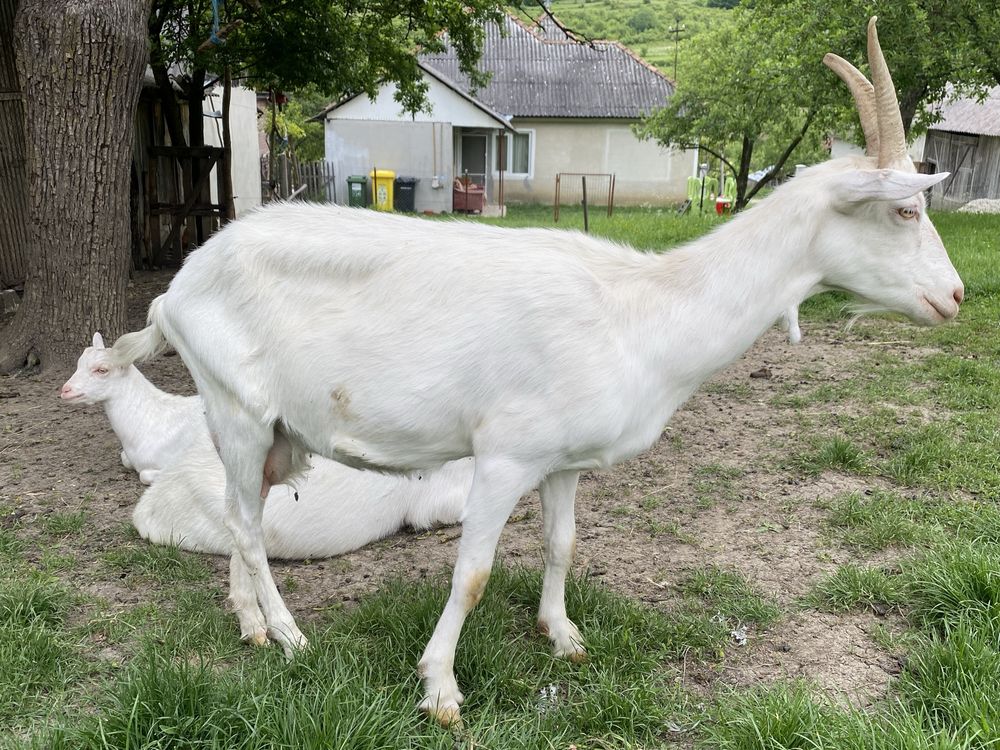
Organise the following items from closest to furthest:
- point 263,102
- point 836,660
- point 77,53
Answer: point 836,660 → point 77,53 → point 263,102

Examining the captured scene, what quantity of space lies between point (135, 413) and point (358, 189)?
21.7 metres

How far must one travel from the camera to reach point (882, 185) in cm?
262

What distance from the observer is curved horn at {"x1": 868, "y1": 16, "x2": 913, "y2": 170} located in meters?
2.70

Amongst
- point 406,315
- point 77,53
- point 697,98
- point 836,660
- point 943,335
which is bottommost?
point 836,660

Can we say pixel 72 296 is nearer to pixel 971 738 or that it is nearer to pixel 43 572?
pixel 43 572

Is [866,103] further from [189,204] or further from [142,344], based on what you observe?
[189,204]

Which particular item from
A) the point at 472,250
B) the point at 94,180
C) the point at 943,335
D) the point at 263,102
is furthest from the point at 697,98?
the point at 472,250

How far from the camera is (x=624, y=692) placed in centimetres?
286

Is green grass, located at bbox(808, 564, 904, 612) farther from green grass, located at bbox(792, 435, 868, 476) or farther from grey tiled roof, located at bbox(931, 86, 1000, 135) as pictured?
grey tiled roof, located at bbox(931, 86, 1000, 135)

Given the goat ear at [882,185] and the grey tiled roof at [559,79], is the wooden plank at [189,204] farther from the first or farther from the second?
the grey tiled roof at [559,79]

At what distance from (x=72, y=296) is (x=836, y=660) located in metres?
5.57

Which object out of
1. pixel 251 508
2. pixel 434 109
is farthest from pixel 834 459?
pixel 434 109

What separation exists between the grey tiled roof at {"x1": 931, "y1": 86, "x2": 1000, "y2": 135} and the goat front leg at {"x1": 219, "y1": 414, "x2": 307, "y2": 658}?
2783 cm

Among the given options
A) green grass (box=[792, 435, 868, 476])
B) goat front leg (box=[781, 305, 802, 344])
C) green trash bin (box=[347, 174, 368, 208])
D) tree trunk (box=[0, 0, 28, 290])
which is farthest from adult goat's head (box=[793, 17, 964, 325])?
green trash bin (box=[347, 174, 368, 208])
